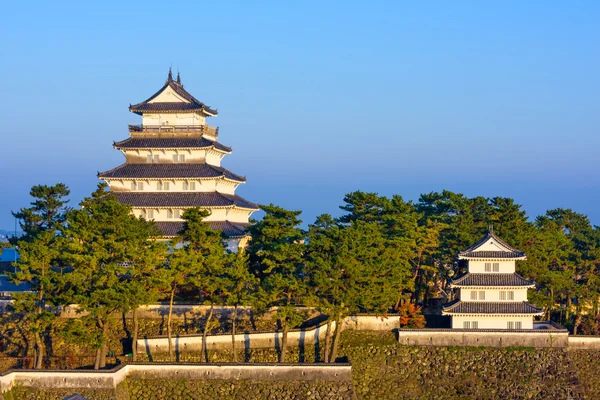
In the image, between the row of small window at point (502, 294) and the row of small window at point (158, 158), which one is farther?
the row of small window at point (158, 158)

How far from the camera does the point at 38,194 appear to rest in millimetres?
55312

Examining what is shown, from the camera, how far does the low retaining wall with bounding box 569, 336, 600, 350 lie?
4969 centimetres

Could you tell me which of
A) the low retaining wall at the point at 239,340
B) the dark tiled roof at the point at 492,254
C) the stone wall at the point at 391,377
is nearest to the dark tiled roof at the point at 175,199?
the low retaining wall at the point at 239,340

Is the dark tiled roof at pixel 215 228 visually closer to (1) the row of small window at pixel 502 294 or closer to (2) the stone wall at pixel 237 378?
(2) the stone wall at pixel 237 378

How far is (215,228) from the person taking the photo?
60188 mm

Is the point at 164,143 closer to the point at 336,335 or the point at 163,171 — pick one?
the point at 163,171

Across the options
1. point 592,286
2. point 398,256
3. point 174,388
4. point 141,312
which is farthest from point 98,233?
point 592,286

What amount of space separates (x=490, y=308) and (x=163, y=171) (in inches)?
1027

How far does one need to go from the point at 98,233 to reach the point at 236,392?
38.2 ft

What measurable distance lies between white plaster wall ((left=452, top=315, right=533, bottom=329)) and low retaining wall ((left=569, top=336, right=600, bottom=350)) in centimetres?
248

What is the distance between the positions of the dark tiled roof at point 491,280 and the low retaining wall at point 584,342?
4045 mm

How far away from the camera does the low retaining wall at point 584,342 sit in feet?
163

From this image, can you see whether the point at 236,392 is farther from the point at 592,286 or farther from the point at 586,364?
the point at 592,286

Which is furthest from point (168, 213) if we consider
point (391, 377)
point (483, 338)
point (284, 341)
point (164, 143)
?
point (483, 338)
